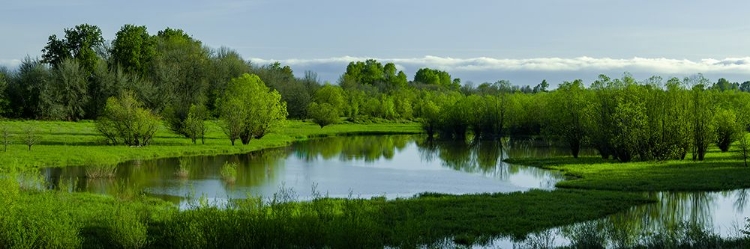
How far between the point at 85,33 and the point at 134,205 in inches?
2680

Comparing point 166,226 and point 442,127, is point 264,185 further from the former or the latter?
point 442,127

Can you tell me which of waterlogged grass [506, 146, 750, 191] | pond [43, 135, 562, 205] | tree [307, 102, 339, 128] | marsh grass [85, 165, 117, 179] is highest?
tree [307, 102, 339, 128]

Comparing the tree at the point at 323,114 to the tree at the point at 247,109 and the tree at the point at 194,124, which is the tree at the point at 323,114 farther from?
the tree at the point at 194,124

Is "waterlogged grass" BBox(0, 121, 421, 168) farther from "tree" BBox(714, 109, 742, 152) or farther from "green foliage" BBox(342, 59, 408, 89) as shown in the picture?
"green foliage" BBox(342, 59, 408, 89)

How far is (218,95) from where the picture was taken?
82.3m

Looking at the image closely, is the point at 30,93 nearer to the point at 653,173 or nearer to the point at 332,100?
the point at 332,100

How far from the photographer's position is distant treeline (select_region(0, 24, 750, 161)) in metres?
42.7

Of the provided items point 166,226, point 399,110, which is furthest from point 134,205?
point 399,110

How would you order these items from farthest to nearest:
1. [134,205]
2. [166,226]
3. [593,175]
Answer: [593,175] → [134,205] → [166,226]

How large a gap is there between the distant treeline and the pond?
6.67 meters

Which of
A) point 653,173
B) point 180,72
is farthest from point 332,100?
point 653,173

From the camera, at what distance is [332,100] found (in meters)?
103

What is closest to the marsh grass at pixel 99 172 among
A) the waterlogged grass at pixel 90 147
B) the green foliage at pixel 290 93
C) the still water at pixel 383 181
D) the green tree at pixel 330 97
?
the still water at pixel 383 181


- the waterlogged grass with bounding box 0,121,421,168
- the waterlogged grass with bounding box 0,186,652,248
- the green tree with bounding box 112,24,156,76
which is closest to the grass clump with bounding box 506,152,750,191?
the waterlogged grass with bounding box 0,186,652,248
